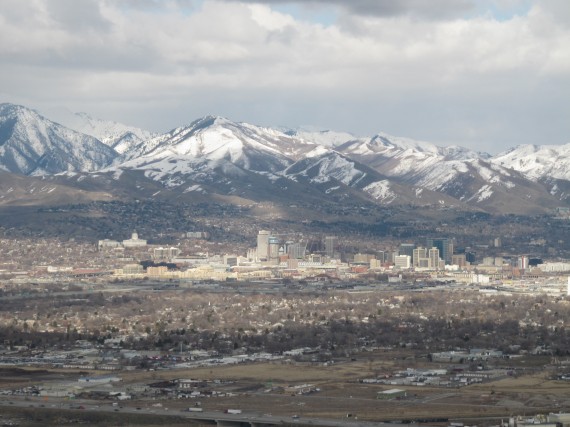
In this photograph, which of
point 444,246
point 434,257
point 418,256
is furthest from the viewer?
point 444,246

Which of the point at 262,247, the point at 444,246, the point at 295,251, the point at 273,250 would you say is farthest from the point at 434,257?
the point at 262,247

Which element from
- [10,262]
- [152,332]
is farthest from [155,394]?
[10,262]

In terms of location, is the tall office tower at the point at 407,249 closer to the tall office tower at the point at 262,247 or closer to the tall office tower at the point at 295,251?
the tall office tower at the point at 295,251

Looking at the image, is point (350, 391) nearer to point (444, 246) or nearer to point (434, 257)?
point (434, 257)

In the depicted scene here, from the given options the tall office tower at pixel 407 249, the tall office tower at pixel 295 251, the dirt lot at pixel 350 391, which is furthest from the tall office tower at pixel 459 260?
the dirt lot at pixel 350 391

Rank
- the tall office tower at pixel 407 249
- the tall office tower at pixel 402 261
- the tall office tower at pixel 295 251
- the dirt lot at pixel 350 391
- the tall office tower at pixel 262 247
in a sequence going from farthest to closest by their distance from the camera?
the tall office tower at pixel 295 251 < the tall office tower at pixel 262 247 < the tall office tower at pixel 407 249 < the tall office tower at pixel 402 261 < the dirt lot at pixel 350 391

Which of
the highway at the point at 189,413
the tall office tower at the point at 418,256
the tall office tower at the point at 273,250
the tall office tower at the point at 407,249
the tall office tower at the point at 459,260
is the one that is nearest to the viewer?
the highway at the point at 189,413
